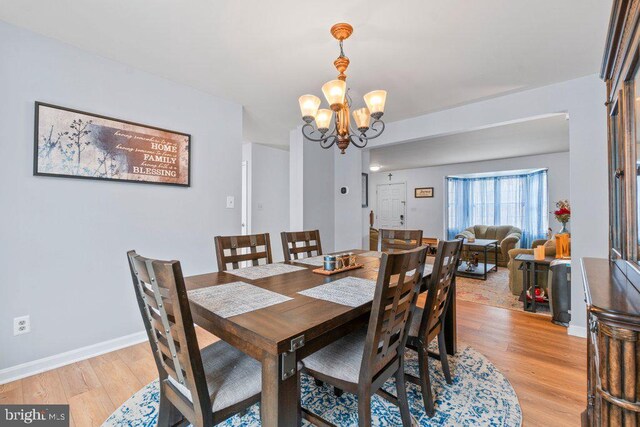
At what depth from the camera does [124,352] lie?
226 cm

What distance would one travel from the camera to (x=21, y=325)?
6.24 feet

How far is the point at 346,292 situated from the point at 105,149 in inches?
85.8

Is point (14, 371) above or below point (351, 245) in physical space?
below

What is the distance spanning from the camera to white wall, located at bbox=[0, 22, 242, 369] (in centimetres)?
187

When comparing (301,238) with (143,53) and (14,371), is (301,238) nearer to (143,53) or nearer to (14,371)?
(143,53)

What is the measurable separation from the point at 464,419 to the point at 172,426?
1.42 meters

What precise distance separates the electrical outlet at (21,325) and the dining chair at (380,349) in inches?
78.5

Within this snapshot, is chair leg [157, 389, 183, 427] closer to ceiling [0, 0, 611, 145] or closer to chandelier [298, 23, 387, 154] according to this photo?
chandelier [298, 23, 387, 154]

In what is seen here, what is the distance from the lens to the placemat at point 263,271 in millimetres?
1747

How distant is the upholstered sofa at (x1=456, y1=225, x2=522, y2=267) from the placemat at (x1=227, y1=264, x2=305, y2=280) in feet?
14.5

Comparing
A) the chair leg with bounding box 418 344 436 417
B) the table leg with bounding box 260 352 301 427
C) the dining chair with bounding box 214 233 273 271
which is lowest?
the chair leg with bounding box 418 344 436 417

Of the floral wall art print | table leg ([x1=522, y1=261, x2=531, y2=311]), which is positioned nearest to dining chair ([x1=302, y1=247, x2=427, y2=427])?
the floral wall art print

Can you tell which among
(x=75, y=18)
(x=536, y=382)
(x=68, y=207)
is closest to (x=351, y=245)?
(x=536, y=382)

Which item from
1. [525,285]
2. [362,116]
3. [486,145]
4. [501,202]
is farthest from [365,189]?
[501,202]
